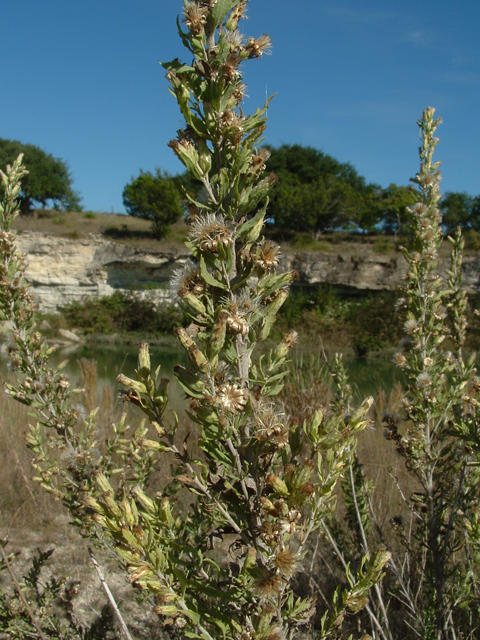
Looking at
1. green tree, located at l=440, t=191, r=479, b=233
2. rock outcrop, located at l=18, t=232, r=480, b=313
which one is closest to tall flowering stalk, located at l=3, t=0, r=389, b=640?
rock outcrop, located at l=18, t=232, r=480, b=313

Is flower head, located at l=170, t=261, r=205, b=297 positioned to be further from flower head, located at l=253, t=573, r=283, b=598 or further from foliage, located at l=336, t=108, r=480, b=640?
foliage, located at l=336, t=108, r=480, b=640

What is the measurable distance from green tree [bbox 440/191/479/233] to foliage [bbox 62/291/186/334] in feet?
64.1

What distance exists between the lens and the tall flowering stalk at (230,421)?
852 millimetres

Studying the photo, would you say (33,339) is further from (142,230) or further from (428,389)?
(142,230)

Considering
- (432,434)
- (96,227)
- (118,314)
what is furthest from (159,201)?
(432,434)

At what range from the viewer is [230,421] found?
913mm

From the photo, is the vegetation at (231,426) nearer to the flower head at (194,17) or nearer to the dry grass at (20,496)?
the flower head at (194,17)

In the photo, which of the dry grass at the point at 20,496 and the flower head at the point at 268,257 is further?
the dry grass at the point at 20,496

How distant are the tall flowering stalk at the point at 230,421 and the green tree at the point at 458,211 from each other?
30798mm

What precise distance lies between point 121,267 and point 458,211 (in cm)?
2180

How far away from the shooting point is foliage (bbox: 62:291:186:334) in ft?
70.4

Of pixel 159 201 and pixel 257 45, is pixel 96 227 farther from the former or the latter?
pixel 257 45

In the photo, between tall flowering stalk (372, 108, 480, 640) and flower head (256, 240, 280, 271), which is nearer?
flower head (256, 240, 280, 271)

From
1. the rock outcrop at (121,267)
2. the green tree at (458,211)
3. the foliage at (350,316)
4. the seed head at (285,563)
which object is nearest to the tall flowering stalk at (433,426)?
the seed head at (285,563)
